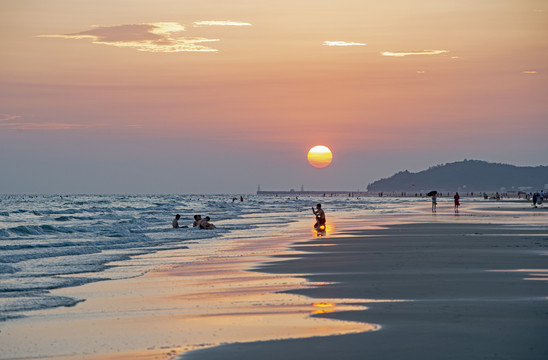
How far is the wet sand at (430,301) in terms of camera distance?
26.8ft

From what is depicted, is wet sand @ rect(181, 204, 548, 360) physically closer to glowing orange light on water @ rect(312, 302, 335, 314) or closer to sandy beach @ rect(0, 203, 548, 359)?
sandy beach @ rect(0, 203, 548, 359)

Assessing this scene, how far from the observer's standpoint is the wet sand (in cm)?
816

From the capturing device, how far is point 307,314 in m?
10.6

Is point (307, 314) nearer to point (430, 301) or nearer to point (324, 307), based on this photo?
point (324, 307)

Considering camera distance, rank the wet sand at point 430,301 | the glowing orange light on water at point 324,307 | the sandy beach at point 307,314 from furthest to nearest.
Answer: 1. the glowing orange light on water at point 324,307
2. the sandy beach at point 307,314
3. the wet sand at point 430,301

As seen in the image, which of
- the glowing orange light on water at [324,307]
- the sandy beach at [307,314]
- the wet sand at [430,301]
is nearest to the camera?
the wet sand at [430,301]

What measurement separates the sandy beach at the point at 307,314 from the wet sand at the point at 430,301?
0.02 m

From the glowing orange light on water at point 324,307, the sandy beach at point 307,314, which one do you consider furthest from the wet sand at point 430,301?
the glowing orange light on water at point 324,307

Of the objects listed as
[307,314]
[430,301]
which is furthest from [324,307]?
[430,301]

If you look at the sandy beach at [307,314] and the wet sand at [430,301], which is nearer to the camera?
the wet sand at [430,301]

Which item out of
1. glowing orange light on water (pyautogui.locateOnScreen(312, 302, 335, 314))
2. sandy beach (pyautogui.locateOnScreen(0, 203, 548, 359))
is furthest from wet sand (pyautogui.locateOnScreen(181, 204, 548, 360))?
glowing orange light on water (pyautogui.locateOnScreen(312, 302, 335, 314))

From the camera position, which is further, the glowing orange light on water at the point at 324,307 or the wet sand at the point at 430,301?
the glowing orange light on water at the point at 324,307

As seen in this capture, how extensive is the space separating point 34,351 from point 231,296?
4629mm

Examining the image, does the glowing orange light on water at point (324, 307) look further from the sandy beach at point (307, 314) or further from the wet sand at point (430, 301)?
the wet sand at point (430, 301)
